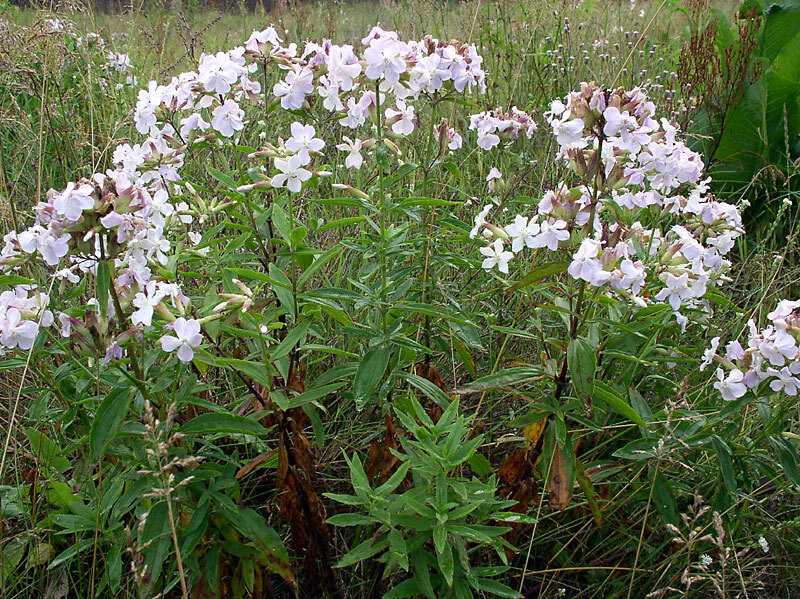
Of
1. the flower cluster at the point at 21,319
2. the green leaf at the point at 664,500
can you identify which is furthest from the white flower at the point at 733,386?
the flower cluster at the point at 21,319

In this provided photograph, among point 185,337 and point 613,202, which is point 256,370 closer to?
point 185,337

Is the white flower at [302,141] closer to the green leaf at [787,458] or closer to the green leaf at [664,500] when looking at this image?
the green leaf at [664,500]

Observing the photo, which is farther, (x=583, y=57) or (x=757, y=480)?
(x=583, y=57)

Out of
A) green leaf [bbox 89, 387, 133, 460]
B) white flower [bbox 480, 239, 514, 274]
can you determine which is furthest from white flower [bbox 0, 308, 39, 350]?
white flower [bbox 480, 239, 514, 274]

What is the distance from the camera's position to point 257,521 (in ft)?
5.06

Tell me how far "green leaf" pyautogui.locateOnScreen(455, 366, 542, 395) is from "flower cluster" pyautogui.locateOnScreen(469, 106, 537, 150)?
842 millimetres

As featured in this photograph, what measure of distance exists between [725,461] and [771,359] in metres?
0.29

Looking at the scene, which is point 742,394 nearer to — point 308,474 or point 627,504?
point 627,504

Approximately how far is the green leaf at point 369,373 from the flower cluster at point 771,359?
0.87 m

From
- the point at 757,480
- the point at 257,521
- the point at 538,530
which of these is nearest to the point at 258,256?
the point at 257,521

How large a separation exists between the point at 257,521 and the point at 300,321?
20.1 inches

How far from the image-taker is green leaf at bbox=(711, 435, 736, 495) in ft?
5.13

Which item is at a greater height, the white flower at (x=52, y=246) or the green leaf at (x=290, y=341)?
the white flower at (x=52, y=246)

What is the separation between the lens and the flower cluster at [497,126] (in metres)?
2.11
